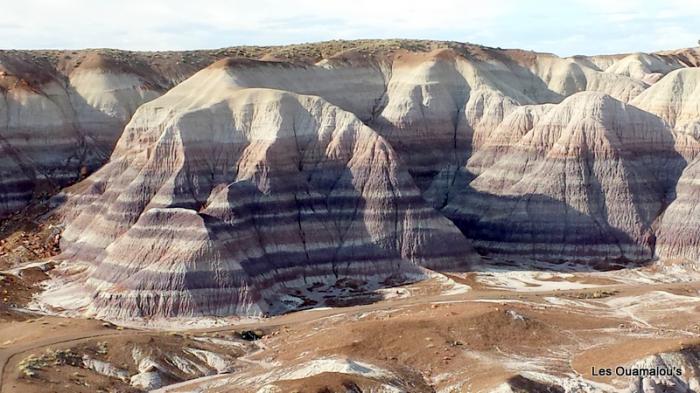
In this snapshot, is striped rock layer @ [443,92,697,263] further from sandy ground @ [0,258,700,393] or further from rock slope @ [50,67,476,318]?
sandy ground @ [0,258,700,393]

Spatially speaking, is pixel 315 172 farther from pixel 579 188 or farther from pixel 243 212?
pixel 579 188

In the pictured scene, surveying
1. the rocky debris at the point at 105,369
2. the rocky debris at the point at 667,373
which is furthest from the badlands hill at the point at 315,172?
the rocky debris at the point at 667,373

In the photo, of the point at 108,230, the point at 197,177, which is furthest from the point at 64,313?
the point at 197,177

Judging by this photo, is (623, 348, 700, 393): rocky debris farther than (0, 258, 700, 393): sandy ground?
No

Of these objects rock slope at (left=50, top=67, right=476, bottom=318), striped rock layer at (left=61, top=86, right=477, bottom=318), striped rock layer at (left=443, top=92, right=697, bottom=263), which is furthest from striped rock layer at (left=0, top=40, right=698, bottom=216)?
striped rock layer at (left=61, top=86, right=477, bottom=318)

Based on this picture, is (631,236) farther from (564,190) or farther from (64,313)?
(64,313)

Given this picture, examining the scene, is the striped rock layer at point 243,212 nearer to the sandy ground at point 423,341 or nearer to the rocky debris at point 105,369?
the sandy ground at point 423,341
